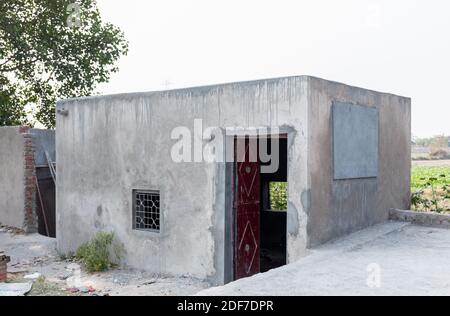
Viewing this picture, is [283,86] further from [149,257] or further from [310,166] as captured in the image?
[149,257]

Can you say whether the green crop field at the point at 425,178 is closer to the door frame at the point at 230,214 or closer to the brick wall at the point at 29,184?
the door frame at the point at 230,214

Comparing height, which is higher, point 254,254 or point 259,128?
point 259,128

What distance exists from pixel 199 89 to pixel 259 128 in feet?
4.73

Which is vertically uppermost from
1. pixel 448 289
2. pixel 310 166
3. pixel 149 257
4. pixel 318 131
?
pixel 318 131

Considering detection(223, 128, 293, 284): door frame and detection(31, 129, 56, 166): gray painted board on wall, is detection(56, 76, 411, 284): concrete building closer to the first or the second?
detection(223, 128, 293, 284): door frame

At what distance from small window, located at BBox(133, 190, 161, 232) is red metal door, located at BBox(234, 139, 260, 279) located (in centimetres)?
166

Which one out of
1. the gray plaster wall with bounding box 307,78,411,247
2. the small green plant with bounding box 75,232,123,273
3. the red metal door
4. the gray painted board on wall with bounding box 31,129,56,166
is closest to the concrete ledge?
the gray plaster wall with bounding box 307,78,411,247

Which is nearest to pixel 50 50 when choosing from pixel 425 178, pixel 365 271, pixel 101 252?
pixel 101 252

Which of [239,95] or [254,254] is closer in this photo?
[239,95]

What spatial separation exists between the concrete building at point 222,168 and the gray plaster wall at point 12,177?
9.01 feet

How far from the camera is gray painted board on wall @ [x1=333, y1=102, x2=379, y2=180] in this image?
765cm

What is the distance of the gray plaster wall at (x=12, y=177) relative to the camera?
42.4 feet

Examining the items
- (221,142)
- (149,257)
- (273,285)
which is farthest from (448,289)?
(149,257)
